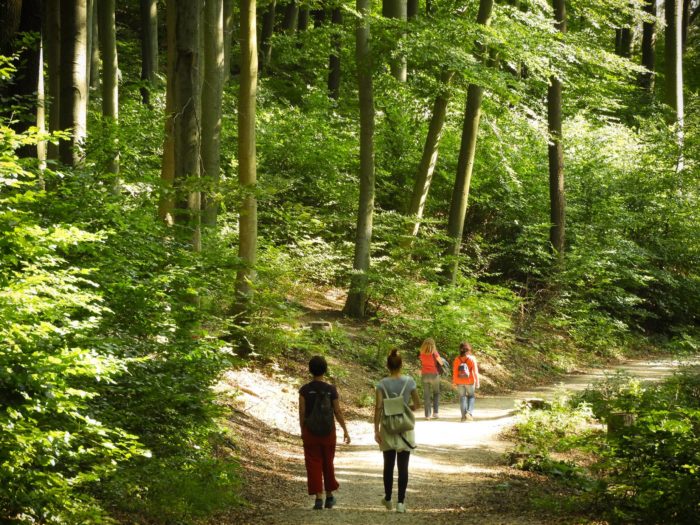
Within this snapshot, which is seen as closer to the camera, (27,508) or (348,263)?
(27,508)

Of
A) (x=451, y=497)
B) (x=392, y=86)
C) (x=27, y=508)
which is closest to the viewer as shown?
(x=27, y=508)

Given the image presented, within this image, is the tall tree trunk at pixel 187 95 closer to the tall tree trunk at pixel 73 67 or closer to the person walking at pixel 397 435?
the tall tree trunk at pixel 73 67

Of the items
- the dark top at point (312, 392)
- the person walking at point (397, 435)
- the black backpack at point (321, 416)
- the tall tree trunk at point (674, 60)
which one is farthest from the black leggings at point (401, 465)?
the tall tree trunk at point (674, 60)

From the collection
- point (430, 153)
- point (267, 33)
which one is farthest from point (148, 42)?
point (430, 153)

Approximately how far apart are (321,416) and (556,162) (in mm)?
19112

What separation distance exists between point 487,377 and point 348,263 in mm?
4628

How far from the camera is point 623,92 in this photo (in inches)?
1531

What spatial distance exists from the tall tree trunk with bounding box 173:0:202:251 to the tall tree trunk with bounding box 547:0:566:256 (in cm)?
1579

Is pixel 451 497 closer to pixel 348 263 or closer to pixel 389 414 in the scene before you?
pixel 389 414

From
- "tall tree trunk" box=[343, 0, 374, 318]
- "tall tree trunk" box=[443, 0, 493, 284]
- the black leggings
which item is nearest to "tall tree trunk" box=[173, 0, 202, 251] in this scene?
the black leggings

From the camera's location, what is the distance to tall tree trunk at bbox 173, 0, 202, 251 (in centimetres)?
1048

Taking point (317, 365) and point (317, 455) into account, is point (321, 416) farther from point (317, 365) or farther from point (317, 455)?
point (317, 365)

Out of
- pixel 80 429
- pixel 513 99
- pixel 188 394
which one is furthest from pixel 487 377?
pixel 80 429

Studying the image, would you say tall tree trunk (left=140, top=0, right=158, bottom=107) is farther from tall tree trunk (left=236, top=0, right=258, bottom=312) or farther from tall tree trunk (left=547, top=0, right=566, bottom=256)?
tall tree trunk (left=547, top=0, right=566, bottom=256)
